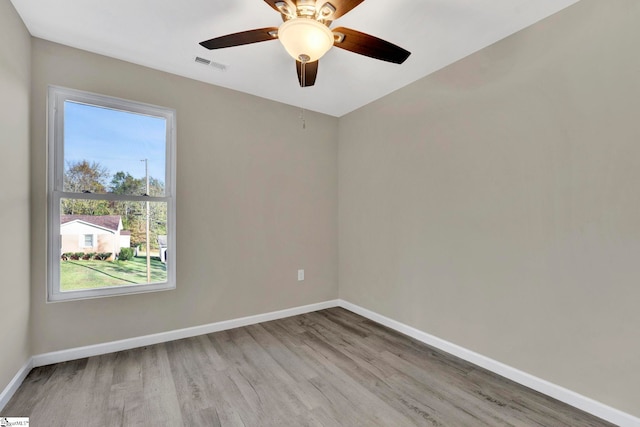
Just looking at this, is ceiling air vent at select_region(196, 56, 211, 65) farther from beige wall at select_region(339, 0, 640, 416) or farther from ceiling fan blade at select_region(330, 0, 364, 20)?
beige wall at select_region(339, 0, 640, 416)

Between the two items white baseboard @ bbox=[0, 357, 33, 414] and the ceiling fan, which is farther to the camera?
white baseboard @ bbox=[0, 357, 33, 414]

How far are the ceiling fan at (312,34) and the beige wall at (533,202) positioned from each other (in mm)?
1015

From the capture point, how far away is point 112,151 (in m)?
2.56

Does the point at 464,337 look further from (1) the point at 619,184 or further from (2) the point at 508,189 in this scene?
(1) the point at 619,184

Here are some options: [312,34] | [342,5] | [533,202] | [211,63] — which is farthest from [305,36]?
[533,202]

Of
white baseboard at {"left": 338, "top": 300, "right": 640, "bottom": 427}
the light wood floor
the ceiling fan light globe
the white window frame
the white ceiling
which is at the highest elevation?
the white ceiling

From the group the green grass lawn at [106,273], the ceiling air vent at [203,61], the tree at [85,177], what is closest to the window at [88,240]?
the green grass lawn at [106,273]

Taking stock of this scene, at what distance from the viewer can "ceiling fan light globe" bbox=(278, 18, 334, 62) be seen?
1.54 metres

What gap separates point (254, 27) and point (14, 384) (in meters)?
2.93

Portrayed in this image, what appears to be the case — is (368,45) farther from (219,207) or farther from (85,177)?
(85,177)

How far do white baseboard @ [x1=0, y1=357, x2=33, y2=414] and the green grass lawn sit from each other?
1.84 ft

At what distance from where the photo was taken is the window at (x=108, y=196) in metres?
2.35

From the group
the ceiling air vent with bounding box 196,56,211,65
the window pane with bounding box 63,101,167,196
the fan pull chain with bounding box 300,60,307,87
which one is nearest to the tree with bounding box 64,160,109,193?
the window pane with bounding box 63,101,167,196

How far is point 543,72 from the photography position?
2.02 meters
